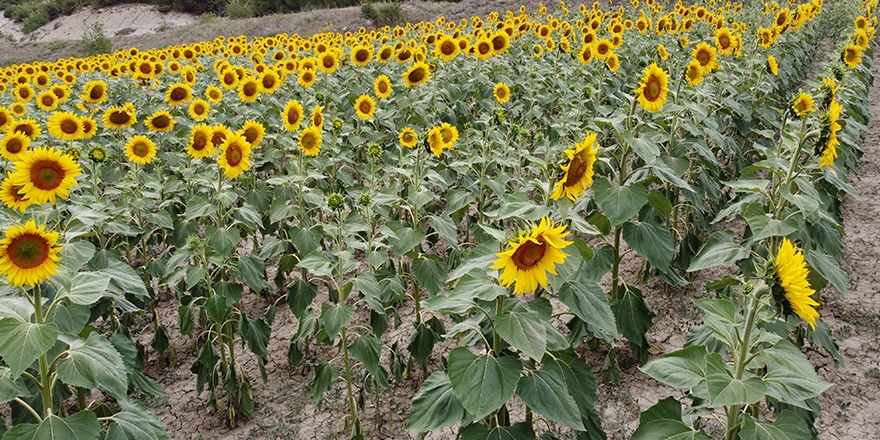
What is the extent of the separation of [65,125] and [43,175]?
2380 millimetres

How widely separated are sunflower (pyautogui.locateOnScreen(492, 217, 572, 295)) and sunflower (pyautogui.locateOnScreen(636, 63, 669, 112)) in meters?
1.74

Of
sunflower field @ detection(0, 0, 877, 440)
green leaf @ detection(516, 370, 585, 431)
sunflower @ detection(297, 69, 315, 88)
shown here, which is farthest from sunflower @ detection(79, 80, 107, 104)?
green leaf @ detection(516, 370, 585, 431)

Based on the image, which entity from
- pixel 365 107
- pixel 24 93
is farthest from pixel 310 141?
pixel 24 93

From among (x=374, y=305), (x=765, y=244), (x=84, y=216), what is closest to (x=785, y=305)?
(x=765, y=244)

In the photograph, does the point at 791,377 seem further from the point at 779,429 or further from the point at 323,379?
the point at 323,379

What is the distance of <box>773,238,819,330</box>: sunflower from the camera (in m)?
1.72

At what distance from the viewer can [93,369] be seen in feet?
6.57

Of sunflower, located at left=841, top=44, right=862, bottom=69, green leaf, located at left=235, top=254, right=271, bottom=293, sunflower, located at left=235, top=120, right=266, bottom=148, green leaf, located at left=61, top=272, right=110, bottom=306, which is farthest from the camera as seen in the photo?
sunflower, located at left=841, top=44, right=862, bottom=69

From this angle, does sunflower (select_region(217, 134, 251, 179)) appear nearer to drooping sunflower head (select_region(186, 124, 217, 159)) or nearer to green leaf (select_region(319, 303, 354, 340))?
drooping sunflower head (select_region(186, 124, 217, 159))

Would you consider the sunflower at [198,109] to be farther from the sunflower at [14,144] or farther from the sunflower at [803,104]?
the sunflower at [803,104]

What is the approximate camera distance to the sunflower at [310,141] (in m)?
4.14

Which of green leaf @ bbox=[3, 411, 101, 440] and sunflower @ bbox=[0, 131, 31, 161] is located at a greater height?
green leaf @ bbox=[3, 411, 101, 440]

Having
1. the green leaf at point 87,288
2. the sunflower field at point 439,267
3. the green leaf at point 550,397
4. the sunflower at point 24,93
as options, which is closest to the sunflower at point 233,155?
the sunflower field at point 439,267

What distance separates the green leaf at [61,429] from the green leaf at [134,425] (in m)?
0.16
